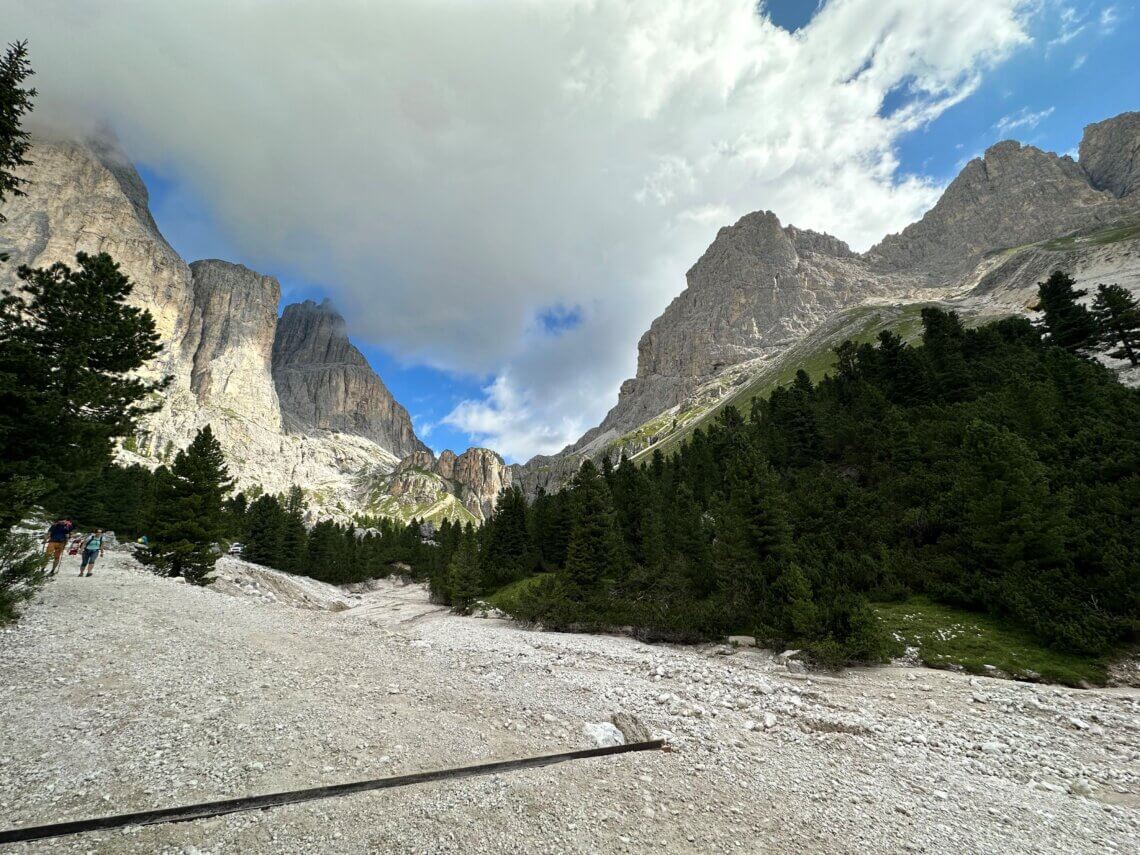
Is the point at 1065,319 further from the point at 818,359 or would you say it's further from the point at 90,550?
the point at 818,359

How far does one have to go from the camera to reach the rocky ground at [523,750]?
6.34 metres

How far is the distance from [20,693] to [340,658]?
725 cm

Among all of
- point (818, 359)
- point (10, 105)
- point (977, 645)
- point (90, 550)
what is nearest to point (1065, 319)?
point (977, 645)

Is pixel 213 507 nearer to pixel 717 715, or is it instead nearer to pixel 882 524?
pixel 717 715

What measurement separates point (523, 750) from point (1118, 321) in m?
76.6

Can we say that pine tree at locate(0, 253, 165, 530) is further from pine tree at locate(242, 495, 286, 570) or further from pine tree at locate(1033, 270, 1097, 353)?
pine tree at locate(1033, 270, 1097, 353)

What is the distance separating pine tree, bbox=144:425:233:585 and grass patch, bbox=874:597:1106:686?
4202 centimetres

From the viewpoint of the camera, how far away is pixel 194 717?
9039 mm

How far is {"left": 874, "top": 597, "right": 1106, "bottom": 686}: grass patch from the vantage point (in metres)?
15.3

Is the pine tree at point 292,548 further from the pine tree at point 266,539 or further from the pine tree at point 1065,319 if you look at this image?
the pine tree at point 1065,319

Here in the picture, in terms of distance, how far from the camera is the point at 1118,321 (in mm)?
50000

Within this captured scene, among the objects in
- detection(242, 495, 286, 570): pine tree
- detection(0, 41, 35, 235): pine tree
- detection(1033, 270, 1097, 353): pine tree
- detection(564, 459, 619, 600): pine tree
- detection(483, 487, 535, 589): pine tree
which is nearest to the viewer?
detection(0, 41, 35, 235): pine tree

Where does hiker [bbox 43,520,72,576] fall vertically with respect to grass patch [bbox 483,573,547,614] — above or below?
above

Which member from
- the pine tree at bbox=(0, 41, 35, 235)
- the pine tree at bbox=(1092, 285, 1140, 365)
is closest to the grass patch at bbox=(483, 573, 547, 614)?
the pine tree at bbox=(0, 41, 35, 235)
